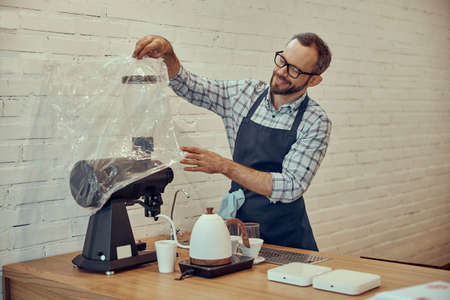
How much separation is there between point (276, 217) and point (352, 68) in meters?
1.69

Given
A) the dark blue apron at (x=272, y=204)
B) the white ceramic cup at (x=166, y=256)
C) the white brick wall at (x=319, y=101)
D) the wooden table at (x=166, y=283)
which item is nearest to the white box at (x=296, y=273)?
the wooden table at (x=166, y=283)

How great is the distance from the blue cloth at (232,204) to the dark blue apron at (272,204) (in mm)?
28

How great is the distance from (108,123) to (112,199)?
0.26 metres

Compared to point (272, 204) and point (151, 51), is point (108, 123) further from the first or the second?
point (272, 204)

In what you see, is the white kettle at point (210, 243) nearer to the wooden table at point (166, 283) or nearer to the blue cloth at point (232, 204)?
the wooden table at point (166, 283)

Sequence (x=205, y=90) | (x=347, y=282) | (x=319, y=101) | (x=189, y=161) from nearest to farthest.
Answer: (x=347, y=282), (x=189, y=161), (x=205, y=90), (x=319, y=101)

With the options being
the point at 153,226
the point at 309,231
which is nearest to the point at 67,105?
the point at 153,226

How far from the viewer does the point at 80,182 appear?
1911 millimetres

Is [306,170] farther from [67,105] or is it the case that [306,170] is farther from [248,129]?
[67,105]

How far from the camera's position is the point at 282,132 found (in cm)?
251

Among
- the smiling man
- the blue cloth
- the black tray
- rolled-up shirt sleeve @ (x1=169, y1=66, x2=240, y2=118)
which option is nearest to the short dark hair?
the smiling man

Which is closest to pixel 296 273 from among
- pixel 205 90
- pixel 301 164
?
pixel 301 164

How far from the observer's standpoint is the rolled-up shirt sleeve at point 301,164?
2348mm

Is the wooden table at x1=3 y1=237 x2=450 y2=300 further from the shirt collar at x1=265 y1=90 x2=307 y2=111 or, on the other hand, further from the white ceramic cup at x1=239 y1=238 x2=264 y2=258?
the shirt collar at x1=265 y1=90 x2=307 y2=111
